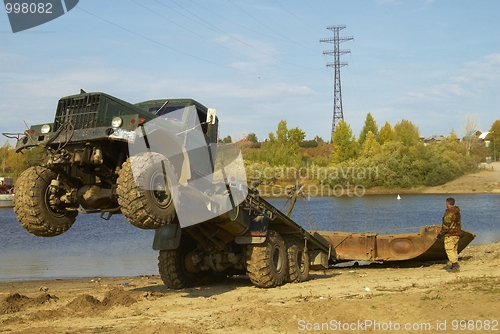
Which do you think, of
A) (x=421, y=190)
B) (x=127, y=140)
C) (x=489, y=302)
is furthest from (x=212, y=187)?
(x=421, y=190)

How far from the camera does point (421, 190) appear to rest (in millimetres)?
65875

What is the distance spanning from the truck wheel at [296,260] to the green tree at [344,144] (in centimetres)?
6439

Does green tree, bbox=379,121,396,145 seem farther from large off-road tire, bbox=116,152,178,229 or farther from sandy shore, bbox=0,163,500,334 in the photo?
large off-road tire, bbox=116,152,178,229

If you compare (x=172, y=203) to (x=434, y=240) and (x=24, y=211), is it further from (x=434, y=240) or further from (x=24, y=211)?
(x=434, y=240)

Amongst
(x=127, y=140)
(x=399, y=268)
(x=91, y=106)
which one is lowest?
(x=399, y=268)

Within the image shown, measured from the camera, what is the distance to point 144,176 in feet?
29.5

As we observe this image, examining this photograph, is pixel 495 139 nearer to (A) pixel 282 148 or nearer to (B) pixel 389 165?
(B) pixel 389 165

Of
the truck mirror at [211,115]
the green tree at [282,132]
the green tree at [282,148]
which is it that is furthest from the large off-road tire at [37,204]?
the green tree at [282,132]

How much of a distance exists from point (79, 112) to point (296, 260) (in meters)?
6.60

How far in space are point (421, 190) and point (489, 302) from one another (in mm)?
59353

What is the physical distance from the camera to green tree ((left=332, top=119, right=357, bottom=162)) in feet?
258

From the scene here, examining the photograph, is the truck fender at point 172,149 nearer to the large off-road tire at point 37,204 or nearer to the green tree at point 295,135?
the large off-road tire at point 37,204

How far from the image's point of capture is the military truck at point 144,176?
29.8ft

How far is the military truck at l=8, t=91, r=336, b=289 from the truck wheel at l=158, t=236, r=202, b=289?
0.57 meters
